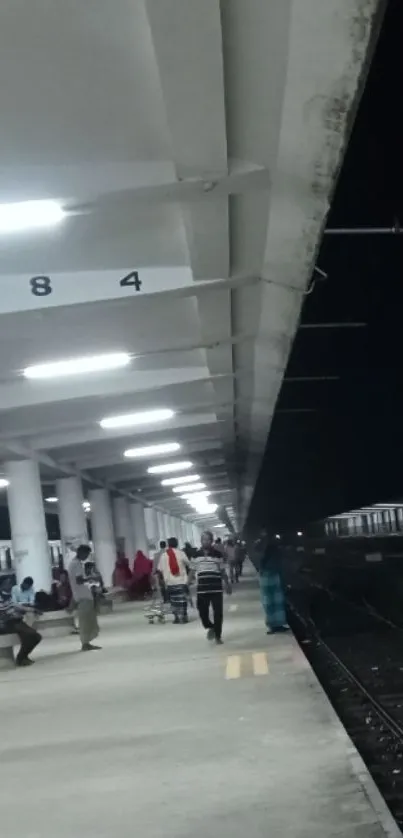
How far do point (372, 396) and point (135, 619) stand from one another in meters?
7.71

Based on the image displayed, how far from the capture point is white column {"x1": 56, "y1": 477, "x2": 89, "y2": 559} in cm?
3166

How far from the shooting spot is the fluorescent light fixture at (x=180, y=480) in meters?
45.1

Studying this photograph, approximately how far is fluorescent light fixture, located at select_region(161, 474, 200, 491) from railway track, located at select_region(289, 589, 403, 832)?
1419 centimetres

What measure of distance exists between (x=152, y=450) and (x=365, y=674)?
14719 millimetres

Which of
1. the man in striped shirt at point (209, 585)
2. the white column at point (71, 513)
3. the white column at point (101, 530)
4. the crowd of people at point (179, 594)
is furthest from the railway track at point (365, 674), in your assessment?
the white column at point (101, 530)

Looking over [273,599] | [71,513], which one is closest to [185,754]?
[273,599]

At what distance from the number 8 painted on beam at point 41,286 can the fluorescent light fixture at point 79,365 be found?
4.17m

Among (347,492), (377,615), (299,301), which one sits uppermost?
(299,301)

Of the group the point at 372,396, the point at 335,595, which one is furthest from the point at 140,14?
the point at 335,595

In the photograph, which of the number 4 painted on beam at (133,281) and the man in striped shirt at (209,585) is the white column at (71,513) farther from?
the number 4 painted on beam at (133,281)

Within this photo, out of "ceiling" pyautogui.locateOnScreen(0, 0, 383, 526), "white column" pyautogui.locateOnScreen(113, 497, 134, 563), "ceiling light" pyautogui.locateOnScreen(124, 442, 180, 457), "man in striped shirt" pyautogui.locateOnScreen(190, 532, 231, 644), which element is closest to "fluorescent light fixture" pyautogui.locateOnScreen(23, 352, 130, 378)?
"ceiling" pyautogui.locateOnScreen(0, 0, 383, 526)

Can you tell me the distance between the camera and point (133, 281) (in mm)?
11953

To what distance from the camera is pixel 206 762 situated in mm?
8000

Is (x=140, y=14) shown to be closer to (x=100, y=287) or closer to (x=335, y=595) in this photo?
(x=100, y=287)
